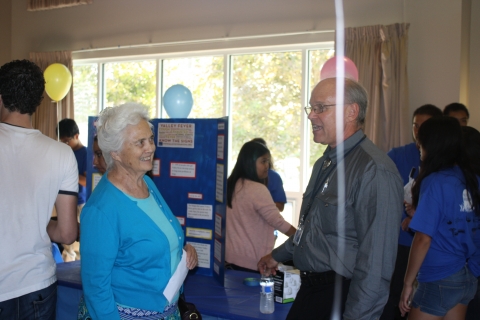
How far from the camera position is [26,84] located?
1.87m

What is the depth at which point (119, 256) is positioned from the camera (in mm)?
1729

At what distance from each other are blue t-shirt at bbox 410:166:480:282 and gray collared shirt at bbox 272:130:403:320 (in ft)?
2.30

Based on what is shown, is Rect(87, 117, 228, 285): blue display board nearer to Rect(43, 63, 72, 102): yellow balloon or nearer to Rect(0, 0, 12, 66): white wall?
Rect(43, 63, 72, 102): yellow balloon

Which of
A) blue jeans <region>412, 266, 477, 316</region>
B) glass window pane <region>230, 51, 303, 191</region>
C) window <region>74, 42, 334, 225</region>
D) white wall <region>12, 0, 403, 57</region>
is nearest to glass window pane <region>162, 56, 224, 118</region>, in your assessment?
window <region>74, 42, 334, 225</region>

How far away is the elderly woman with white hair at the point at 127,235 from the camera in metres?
1.67

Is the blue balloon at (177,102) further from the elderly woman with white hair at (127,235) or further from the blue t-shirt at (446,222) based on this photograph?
the blue t-shirt at (446,222)

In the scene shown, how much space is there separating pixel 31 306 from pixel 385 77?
4316 mm

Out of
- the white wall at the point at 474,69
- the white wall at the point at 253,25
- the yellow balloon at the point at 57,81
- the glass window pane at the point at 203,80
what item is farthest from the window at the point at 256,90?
the white wall at the point at 474,69

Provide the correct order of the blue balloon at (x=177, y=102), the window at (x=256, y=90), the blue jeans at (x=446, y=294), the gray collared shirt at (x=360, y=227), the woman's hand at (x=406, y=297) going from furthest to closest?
the window at (x=256, y=90) → the blue balloon at (x=177, y=102) → the woman's hand at (x=406, y=297) → the blue jeans at (x=446, y=294) → the gray collared shirt at (x=360, y=227)

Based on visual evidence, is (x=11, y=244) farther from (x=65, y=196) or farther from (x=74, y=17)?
(x=74, y=17)

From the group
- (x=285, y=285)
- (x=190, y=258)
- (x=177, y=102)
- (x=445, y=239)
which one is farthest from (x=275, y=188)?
(x=190, y=258)

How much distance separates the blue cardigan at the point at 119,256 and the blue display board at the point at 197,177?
1092 mm

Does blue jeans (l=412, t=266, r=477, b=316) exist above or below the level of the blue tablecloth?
above

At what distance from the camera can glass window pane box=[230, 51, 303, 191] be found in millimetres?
6060
